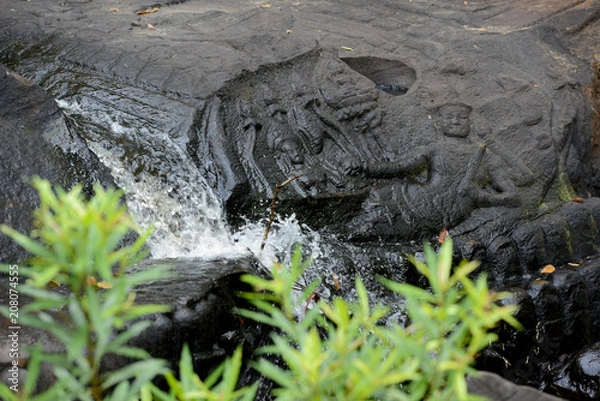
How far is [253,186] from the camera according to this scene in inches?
150

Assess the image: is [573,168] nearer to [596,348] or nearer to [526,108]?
[526,108]

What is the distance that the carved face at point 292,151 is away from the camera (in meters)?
3.93

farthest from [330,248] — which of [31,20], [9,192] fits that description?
[31,20]

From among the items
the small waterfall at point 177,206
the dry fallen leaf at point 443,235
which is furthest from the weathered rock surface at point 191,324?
the dry fallen leaf at point 443,235

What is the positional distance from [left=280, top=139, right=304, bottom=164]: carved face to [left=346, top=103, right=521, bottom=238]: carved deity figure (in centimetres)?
31

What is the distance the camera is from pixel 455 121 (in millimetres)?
4289

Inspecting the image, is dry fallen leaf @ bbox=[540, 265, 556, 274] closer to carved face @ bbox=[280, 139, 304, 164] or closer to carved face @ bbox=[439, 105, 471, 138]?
carved face @ bbox=[439, 105, 471, 138]

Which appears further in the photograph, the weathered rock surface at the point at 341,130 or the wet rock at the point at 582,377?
the weathered rock surface at the point at 341,130

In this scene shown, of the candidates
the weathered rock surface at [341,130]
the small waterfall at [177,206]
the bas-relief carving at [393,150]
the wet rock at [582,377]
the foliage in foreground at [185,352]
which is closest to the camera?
the foliage in foreground at [185,352]

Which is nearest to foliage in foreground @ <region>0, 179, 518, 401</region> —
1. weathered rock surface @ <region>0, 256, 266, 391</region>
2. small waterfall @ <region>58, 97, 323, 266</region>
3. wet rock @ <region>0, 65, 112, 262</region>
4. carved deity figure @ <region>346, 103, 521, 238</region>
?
weathered rock surface @ <region>0, 256, 266, 391</region>

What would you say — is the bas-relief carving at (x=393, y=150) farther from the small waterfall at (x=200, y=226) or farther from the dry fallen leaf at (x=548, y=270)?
the dry fallen leaf at (x=548, y=270)

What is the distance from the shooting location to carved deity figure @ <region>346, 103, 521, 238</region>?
12.8 feet

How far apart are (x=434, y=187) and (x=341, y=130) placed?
708 millimetres

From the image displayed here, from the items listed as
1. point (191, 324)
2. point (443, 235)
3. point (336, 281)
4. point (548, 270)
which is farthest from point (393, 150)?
point (191, 324)
